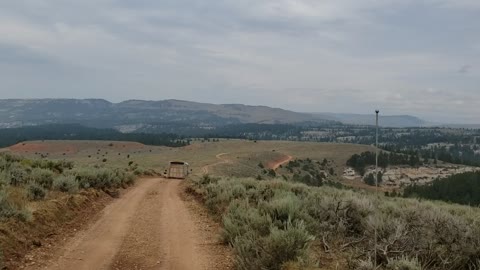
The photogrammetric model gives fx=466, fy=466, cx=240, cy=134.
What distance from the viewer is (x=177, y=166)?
4303cm

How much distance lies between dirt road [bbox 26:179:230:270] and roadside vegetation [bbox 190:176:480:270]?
0.76 metres

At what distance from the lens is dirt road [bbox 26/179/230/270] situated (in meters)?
8.74

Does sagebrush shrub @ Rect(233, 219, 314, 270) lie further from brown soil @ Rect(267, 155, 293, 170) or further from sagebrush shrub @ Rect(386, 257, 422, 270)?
brown soil @ Rect(267, 155, 293, 170)

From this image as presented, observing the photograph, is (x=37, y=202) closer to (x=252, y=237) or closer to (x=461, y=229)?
(x=252, y=237)

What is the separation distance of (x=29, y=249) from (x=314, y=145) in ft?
364

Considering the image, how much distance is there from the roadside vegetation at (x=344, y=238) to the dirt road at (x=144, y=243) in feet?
2.49

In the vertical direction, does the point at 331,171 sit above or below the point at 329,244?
below

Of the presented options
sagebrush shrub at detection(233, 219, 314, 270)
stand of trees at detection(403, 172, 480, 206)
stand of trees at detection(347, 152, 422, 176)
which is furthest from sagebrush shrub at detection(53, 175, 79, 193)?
stand of trees at detection(347, 152, 422, 176)

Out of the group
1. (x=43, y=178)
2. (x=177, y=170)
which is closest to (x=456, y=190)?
(x=177, y=170)

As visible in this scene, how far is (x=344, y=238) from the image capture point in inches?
414

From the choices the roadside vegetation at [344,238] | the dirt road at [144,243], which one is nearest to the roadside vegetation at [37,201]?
the dirt road at [144,243]

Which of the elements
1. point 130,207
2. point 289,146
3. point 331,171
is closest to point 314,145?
point 289,146

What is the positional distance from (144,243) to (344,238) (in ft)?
14.8

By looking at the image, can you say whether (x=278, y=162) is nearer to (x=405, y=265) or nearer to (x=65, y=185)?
(x=65, y=185)
